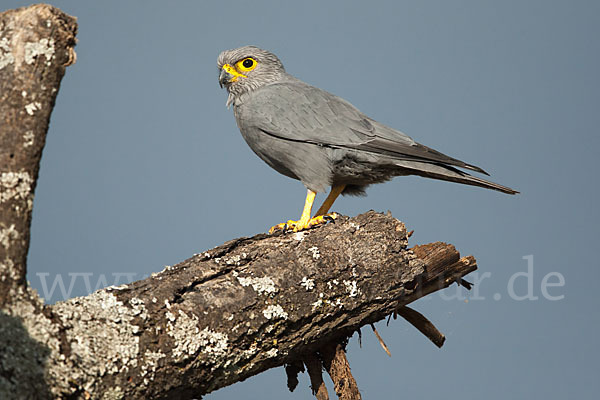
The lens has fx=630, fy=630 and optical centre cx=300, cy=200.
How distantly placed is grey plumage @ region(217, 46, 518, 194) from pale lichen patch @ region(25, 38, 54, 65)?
2.38m

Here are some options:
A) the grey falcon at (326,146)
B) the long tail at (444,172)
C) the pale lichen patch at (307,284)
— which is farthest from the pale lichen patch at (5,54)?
the long tail at (444,172)

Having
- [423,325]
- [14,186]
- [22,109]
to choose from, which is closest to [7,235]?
[14,186]

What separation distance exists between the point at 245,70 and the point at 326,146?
124cm

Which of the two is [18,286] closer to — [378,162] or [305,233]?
[305,233]

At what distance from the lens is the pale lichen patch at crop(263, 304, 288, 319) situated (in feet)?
11.0

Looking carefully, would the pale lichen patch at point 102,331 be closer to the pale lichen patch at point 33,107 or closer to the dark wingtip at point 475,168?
the pale lichen patch at point 33,107

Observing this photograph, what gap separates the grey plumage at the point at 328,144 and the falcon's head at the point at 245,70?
1.03ft

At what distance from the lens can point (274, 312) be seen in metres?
3.38

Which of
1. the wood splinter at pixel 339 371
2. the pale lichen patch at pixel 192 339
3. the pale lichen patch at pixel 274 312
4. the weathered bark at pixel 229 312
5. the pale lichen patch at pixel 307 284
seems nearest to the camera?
the weathered bark at pixel 229 312

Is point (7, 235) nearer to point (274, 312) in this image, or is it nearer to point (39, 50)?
point (39, 50)

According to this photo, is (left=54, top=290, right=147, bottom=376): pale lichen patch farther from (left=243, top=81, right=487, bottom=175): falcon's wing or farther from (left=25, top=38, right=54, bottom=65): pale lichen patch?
(left=243, top=81, right=487, bottom=175): falcon's wing

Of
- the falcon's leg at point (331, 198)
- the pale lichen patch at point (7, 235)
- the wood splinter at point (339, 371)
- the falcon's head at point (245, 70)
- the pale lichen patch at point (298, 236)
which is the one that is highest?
the falcon's head at point (245, 70)

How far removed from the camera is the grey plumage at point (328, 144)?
4734 mm

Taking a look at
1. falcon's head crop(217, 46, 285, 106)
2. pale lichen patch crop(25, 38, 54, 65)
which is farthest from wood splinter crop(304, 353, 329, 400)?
falcon's head crop(217, 46, 285, 106)
